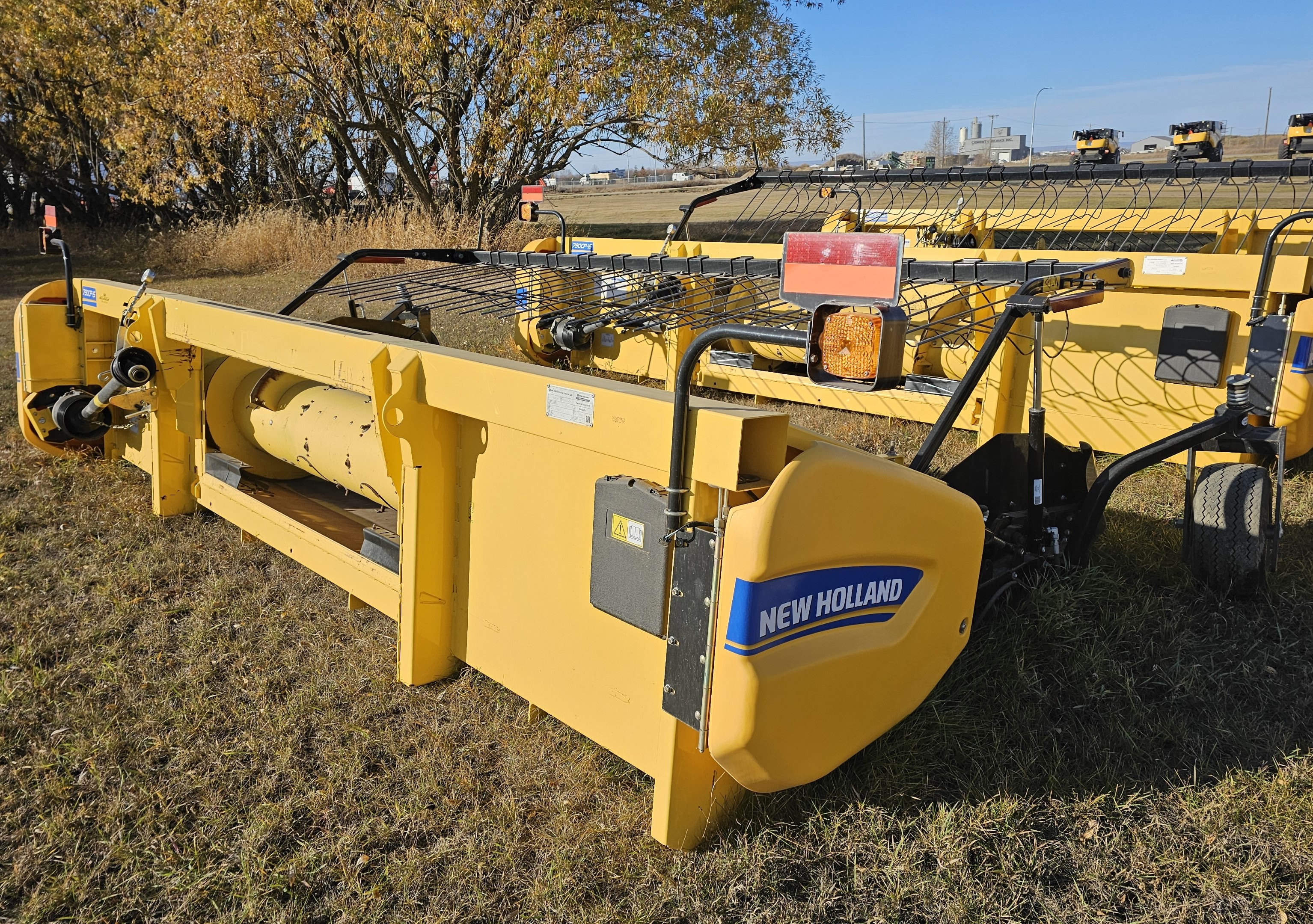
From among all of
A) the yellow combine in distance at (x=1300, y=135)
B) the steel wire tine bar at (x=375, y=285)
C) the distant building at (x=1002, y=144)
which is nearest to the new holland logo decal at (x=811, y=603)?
the steel wire tine bar at (x=375, y=285)

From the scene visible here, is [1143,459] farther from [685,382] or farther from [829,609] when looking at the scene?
[685,382]

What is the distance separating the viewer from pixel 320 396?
347 centimetres

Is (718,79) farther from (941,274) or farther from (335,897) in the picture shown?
(335,897)

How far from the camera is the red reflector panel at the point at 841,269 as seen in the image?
1.86 metres

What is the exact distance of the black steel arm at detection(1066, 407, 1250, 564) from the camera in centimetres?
298

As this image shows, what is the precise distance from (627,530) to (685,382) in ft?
1.43

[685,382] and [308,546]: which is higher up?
[685,382]

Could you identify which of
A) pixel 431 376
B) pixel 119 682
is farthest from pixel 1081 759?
pixel 119 682

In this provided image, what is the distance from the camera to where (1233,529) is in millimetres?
3080

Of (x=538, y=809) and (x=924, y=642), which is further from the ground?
(x=924, y=642)

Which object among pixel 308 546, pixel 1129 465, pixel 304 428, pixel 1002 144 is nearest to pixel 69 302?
pixel 304 428

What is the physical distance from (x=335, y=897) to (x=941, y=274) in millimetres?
2488

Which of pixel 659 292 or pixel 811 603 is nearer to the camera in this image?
pixel 811 603

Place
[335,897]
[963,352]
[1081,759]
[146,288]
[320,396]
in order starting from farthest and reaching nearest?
[963,352] → [146,288] → [320,396] → [1081,759] → [335,897]
